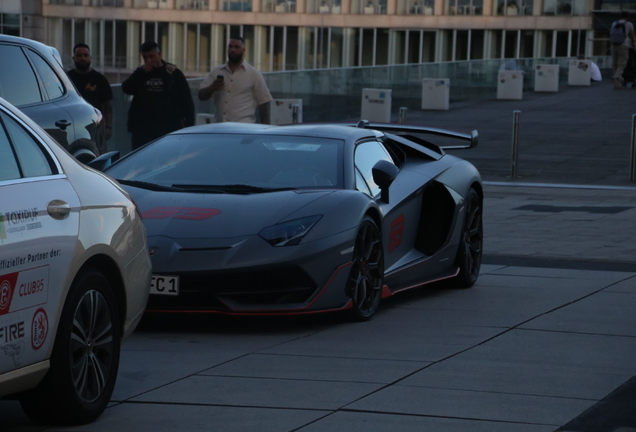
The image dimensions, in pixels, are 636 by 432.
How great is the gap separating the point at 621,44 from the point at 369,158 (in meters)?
32.9

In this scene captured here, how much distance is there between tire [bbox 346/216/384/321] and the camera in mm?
7801

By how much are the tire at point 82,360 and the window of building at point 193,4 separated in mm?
73038

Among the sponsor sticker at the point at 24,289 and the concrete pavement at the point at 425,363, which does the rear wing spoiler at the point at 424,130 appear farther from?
the sponsor sticker at the point at 24,289

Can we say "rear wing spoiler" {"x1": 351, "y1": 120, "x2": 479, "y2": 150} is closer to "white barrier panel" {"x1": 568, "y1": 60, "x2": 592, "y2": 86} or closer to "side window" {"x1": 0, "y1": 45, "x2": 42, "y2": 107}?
"side window" {"x1": 0, "y1": 45, "x2": 42, "y2": 107}

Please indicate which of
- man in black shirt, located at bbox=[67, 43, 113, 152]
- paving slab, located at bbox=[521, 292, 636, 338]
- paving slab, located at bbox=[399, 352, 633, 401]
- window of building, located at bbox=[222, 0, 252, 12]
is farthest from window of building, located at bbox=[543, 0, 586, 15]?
paving slab, located at bbox=[399, 352, 633, 401]

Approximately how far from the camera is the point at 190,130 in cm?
891

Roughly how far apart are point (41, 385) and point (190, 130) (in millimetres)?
4173

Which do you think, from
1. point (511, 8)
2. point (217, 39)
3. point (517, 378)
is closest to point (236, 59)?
point (517, 378)

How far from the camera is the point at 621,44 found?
131 feet

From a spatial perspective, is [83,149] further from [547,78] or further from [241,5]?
[241,5]

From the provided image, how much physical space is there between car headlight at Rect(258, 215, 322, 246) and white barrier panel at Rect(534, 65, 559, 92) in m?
36.5

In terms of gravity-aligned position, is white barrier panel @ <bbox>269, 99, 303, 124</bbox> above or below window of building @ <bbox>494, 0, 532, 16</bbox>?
below

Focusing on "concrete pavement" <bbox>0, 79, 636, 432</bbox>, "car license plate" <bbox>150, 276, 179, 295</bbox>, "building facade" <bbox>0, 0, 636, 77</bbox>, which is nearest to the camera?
"concrete pavement" <bbox>0, 79, 636, 432</bbox>

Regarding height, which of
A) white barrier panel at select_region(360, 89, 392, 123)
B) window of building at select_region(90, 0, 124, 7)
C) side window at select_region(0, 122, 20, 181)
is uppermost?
window of building at select_region(90, 0, 124, 7)
